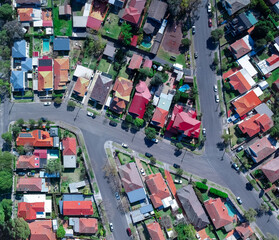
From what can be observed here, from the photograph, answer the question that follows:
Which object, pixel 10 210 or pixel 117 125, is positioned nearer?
pixel 10 210

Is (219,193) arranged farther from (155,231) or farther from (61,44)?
(61,44)

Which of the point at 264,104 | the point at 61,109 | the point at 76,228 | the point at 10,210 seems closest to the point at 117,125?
the point at 61,109

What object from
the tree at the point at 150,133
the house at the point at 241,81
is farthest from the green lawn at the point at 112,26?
the house at the point at 241,81

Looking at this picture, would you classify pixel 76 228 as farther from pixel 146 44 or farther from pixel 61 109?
pixel 146 44

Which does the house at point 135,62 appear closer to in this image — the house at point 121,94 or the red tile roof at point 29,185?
the house at point 121,94

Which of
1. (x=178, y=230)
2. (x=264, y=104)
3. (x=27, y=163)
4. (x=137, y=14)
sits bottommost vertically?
(x=178, y=230)

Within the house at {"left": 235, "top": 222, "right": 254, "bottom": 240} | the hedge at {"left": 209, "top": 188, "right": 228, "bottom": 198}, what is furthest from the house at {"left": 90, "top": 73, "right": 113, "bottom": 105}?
the house at {"left": 235, "top": 222, "right": 254, "bottom": 240}
